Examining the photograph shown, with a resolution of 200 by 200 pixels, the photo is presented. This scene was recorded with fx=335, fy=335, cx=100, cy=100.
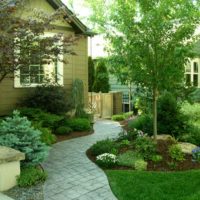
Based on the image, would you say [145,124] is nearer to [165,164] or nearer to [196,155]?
[196,155]

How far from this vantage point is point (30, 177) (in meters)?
5.90

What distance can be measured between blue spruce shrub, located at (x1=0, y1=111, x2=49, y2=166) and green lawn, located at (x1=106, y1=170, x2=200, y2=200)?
1.42 m

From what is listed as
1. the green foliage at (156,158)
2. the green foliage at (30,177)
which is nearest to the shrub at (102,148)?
the green foliage at (156,158)

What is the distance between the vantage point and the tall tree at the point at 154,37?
7.76 m

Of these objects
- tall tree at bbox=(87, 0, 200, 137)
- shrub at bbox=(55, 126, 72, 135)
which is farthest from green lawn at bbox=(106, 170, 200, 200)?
shrub at bbox=(55, 126, 72, 135)

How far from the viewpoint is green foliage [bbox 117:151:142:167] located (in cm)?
706

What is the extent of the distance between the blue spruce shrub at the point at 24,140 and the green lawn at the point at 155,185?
1.42 m

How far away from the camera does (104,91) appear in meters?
19.0

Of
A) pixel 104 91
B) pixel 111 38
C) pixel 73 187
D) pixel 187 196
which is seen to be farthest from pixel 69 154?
pixel 104 91

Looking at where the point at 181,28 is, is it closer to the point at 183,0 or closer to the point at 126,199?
the point at 183,0

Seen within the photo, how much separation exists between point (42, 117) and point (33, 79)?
2.25 m

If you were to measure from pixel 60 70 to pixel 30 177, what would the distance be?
23.5 feet

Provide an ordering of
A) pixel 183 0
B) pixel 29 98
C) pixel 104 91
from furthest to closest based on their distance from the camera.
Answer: pixel 104 91, pixel 29 98, pixel 183 0

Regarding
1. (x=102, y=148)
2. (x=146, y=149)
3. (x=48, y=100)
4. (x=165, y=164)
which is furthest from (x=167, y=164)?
(x=48, y=100)
